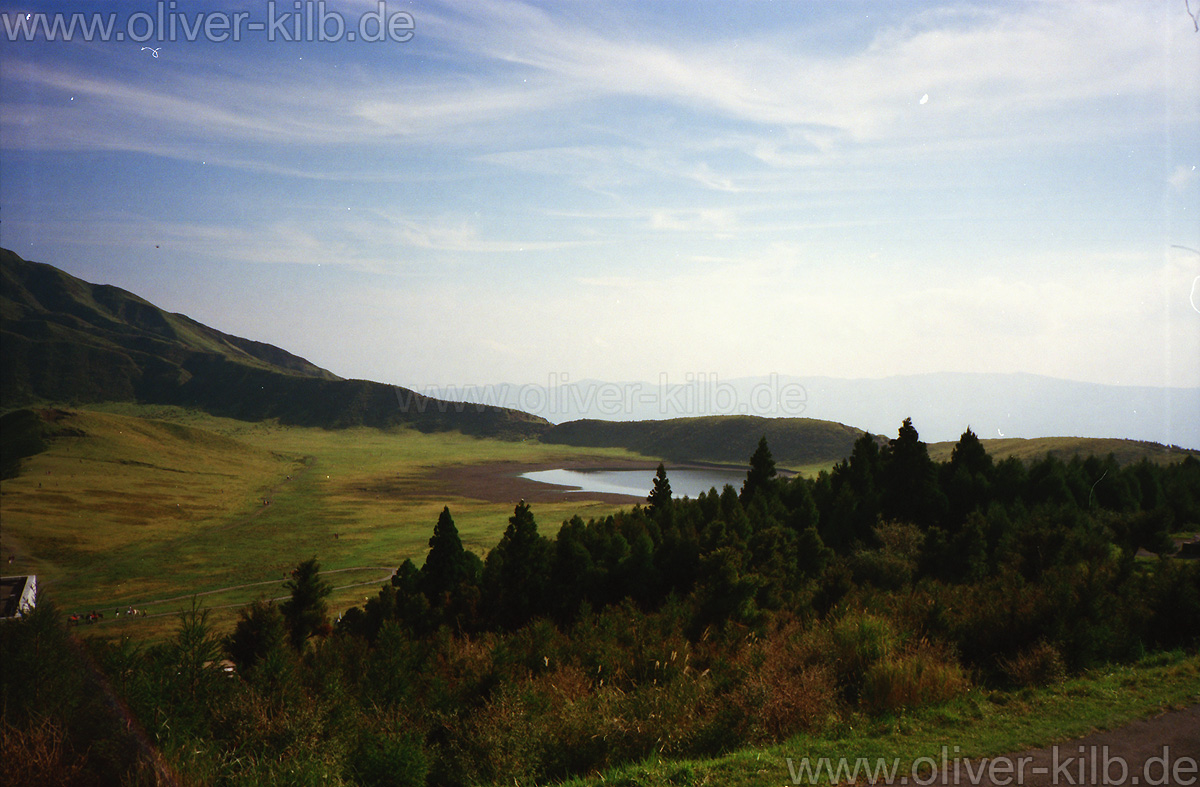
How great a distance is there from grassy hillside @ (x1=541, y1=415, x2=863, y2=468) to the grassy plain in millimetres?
56054

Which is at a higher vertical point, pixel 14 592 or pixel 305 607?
pixel 305 607

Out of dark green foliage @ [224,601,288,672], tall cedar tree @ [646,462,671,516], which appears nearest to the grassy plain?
dark green foliage @ [224,601,288,672]

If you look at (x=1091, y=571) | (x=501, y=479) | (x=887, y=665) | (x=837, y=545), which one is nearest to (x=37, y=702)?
(x=887, y=665)

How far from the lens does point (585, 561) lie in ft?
85.1

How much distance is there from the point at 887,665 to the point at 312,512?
75.7 m

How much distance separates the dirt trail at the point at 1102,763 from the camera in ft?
22.5

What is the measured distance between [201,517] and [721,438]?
375ft

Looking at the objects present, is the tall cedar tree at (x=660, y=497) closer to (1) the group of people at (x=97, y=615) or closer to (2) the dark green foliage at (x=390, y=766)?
(2) the dark green foliage at (x=390, y=766)

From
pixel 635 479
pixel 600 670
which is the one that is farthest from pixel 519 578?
pixel 635 479

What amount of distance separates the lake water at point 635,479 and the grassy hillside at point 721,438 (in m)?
18.0

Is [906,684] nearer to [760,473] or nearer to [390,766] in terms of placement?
[390,766]

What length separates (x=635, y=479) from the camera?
117m

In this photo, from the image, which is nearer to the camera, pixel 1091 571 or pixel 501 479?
pixel 1091 571

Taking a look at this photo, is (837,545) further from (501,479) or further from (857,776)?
(501,479)
